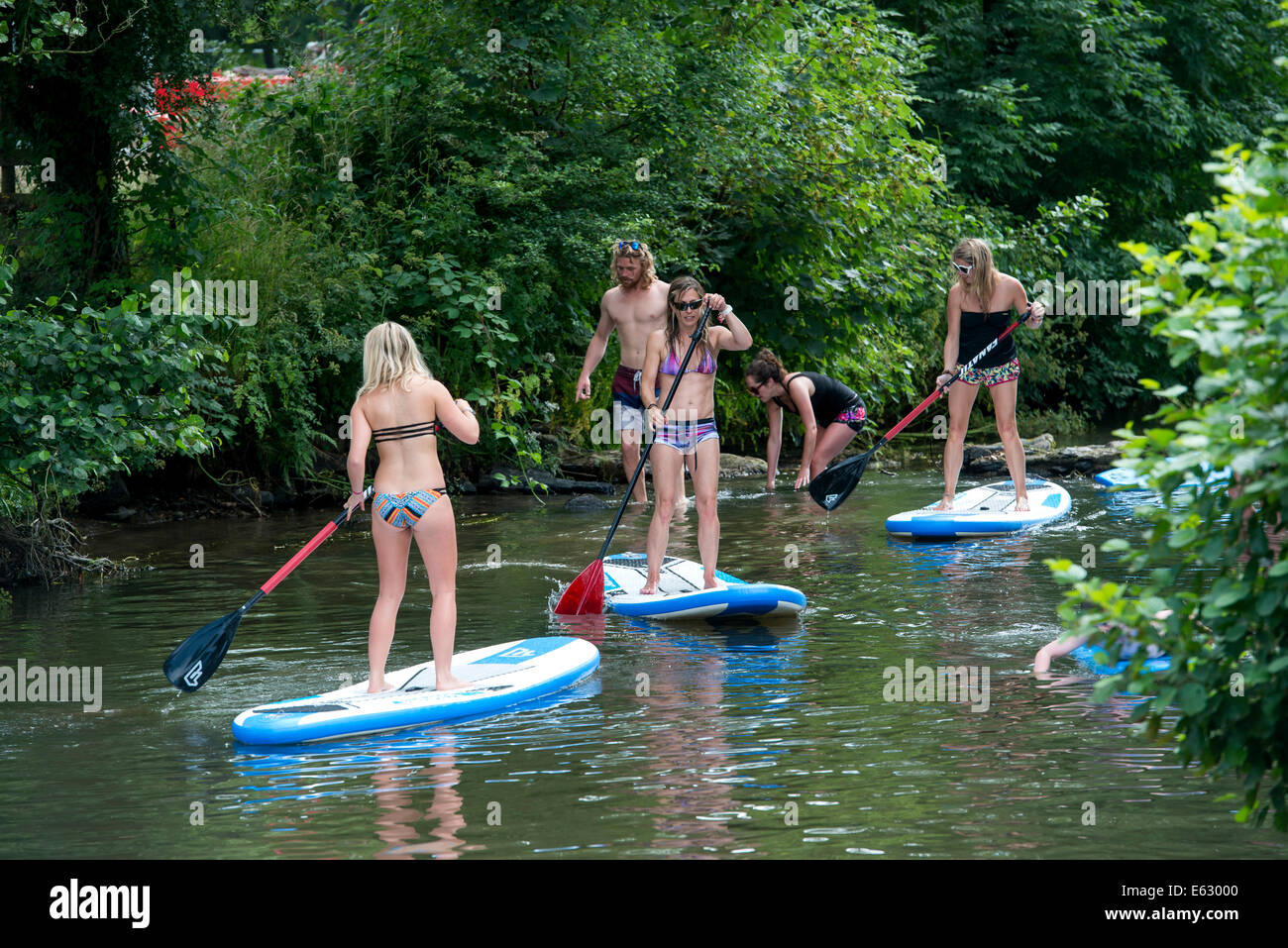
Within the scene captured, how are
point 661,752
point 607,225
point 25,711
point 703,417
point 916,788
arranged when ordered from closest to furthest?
1. point 916,788
2. point 661,752
3. point 25,711
4. point 703,417
5. point 607,225

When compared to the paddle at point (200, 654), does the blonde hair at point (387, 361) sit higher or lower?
higher

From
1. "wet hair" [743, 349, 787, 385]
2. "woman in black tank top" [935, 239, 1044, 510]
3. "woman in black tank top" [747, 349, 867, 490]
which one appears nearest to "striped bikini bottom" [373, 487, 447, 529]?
"woman in black tank top" [935, 239, 1044, 510]

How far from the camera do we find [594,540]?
11062 millimetres

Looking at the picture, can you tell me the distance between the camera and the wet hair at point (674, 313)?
7.90 metres

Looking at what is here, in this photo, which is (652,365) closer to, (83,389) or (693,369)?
(693,369)

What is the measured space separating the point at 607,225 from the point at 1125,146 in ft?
43.7

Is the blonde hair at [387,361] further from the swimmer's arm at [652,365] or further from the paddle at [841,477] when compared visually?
the paddle at [841,477]

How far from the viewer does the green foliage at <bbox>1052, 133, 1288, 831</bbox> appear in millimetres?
2814

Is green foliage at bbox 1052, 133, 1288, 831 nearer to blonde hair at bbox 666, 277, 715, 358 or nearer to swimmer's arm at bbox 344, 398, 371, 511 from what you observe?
swimmer's arm at bbox 344, 398, 371, 511

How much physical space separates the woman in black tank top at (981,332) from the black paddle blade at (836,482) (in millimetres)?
850

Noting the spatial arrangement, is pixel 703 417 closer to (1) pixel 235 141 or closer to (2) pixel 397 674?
Result: (2) pixel 397 674

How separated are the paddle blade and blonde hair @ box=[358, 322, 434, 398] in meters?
2.41

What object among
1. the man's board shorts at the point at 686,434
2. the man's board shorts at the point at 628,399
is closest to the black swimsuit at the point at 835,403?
the man's board shorts at the point at 628,399
